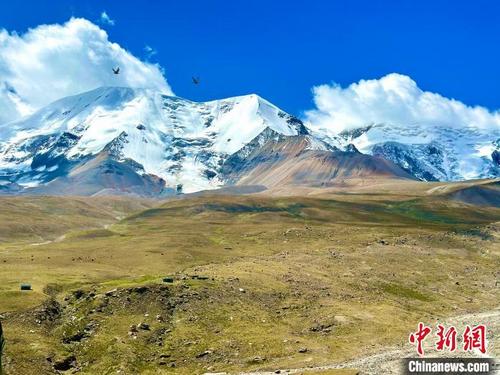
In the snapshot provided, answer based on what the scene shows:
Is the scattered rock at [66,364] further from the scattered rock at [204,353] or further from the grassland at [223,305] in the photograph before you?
the scattered rock at [204,353]

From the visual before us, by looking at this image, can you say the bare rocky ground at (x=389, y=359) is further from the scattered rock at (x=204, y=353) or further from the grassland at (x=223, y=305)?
the scattered rock at (x=204, y=353)

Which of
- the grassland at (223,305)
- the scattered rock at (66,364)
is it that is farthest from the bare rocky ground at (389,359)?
the scattered rock at (66,364)

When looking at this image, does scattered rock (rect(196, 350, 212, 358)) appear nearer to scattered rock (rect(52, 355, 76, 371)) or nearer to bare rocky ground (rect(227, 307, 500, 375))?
bare rocky ground (rect(227, 307, 500, 375))

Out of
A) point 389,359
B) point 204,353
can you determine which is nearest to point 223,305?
point 204,353

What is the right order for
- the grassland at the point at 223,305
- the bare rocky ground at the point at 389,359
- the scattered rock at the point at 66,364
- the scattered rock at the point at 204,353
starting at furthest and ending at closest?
the scattered rock at the point at 204,353 < the grassland at the point at 223,305 < the scattered rock at the point at 66,364 < the bare rocky ground at the point at 389,359

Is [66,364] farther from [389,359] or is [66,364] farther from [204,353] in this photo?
[389,359]

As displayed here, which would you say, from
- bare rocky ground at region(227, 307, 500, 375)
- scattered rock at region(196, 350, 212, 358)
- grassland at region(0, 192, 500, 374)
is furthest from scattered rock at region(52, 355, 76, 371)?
bare rocky ground at region(227, 307, 500, 375)

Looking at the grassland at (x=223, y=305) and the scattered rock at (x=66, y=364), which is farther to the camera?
the grassland at (x=223, y=305)

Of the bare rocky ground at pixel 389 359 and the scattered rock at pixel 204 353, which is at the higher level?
the bare rocky ground at pixel 389 359

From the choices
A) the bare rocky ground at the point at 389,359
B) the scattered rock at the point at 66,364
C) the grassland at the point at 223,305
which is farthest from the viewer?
the grassland at the point at 223,305

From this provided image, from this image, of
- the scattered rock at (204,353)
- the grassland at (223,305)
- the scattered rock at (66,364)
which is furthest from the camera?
the scattered rock at (204,353)

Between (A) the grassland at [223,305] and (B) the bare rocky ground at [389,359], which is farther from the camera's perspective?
(A) the grassland at [223,305]

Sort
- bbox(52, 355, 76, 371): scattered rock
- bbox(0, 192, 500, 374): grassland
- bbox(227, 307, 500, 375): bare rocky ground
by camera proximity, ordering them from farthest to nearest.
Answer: bbox(0, 192, 500, 374): grassland
bbox(52, 355, 76, 371): scattered rock
bbox(227, 307, 500, 375): bare rocky ground

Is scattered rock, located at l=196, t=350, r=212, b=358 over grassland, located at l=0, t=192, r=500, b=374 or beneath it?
beneath
